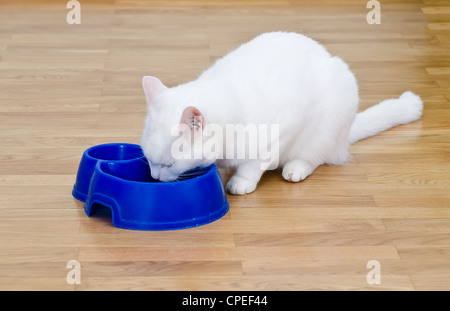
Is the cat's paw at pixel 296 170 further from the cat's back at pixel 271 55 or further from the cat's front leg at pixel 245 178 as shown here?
the cat's back at pixel 271 55

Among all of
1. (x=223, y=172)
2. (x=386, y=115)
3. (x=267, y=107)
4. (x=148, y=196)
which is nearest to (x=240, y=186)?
(x=223, y=172)

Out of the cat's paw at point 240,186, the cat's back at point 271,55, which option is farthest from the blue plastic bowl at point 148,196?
the cat's back at point 271,55

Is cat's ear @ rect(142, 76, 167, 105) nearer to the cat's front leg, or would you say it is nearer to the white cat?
the white cat

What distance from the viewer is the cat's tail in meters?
3.02

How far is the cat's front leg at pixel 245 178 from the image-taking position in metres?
2.56

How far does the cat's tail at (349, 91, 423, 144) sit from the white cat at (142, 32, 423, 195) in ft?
0.27

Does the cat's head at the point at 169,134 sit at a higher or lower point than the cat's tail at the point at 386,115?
higher

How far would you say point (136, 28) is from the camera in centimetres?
422

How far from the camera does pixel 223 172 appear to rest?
2771mm

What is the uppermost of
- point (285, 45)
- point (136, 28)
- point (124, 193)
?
point (285, 45)

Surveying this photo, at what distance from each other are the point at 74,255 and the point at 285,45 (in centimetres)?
108

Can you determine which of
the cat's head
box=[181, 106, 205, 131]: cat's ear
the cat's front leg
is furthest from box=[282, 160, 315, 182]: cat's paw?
box=[181, 106, 205, 131]: cat's ear
